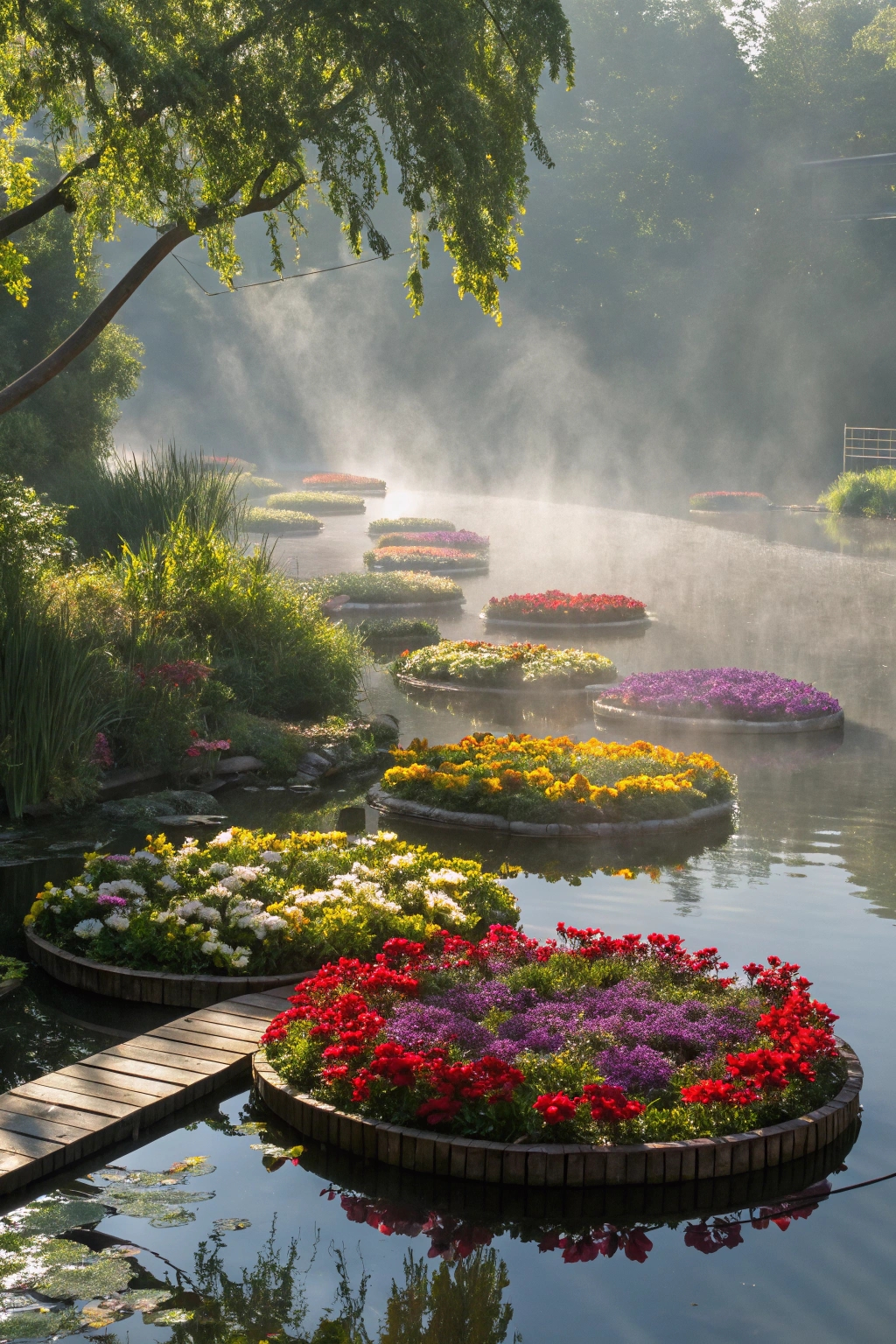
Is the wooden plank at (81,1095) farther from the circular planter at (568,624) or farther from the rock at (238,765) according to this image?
the circular planter at (568,624)

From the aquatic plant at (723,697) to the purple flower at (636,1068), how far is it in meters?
8.68

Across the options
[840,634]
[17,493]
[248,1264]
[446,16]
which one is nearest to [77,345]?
[17,493]

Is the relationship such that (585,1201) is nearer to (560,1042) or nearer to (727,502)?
(560,1042)

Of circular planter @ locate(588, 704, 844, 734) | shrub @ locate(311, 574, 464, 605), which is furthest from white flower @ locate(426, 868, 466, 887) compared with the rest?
shrub @ locate(311, 574, 464, 605)

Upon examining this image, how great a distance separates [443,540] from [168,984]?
2503cm

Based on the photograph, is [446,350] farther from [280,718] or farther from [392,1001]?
[392,1001]

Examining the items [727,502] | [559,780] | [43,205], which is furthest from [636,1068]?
[727,502]

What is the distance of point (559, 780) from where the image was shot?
10297 millimetres

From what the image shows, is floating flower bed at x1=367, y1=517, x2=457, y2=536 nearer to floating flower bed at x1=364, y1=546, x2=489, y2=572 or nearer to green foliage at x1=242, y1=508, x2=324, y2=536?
green foliage at x1=242, y1=508, x2=324, y2=536

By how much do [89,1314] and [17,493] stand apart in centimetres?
935

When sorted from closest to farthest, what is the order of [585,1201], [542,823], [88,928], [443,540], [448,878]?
→ [585,1201] < [88,928] < [448,878] < [542,823] < [443,540]

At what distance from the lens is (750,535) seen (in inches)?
1396

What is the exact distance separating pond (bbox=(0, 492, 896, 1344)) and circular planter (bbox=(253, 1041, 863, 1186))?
8 cm

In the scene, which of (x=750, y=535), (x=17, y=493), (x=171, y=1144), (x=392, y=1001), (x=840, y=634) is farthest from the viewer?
(x=750, y=535)
